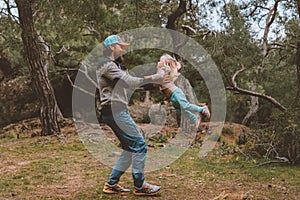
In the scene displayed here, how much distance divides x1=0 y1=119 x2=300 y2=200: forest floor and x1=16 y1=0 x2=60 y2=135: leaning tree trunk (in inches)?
78.3

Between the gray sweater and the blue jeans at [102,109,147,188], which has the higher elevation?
the gray sweater

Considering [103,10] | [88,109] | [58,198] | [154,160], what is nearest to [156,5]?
[103,10]

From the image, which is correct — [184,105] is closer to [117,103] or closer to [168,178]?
[117,103]

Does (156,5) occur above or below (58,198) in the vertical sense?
above

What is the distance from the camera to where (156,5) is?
7062 mm

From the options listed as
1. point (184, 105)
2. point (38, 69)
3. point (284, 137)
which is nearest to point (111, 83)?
Result: point (184, 105)

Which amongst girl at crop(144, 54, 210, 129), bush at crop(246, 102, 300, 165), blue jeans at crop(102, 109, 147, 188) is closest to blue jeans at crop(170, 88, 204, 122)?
girl at crop(144, 54, 210, 129)

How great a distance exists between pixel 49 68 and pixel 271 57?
668cm

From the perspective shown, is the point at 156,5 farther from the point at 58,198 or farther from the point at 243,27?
the point at 58,198

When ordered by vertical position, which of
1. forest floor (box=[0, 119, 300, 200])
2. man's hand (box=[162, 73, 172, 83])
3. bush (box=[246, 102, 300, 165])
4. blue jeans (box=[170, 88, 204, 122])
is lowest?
forest floor (box=[0, 119, 300, 200])

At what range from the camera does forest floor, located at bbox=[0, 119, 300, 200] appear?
4.16m

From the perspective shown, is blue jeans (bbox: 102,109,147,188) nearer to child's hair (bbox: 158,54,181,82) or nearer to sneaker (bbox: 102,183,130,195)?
sneaker (bbox: 102,183,130,195)

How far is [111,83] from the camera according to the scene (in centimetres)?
376

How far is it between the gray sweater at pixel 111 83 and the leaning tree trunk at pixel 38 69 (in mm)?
4877
